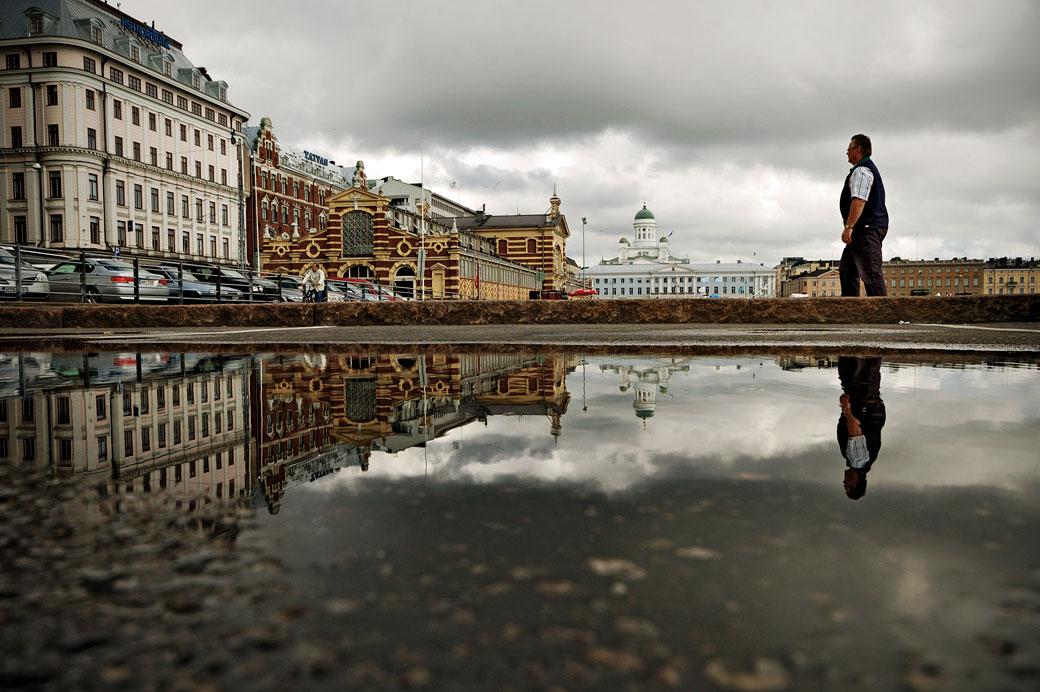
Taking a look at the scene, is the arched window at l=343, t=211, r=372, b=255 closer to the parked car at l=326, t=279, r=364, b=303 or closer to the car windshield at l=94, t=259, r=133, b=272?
the parked car at l=326, t=279, r=364, b=303

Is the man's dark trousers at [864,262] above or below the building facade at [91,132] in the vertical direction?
below

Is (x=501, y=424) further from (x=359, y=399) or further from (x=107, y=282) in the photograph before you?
(x=107, y=282)

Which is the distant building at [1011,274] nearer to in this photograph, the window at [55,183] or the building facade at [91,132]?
the building facade at [91,132]

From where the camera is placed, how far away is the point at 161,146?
49.2 metres

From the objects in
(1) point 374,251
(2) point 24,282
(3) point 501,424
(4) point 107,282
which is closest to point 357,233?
(1) point 374,251

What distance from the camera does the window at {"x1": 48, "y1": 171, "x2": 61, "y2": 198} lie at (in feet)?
140

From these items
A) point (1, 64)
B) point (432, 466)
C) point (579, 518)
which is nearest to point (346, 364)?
point (432, 466)

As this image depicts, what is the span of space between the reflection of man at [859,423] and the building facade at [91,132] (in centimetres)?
4905

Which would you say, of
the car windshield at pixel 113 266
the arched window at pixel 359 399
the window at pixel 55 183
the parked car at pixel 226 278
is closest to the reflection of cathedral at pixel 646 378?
the arched window at pixel 359 399

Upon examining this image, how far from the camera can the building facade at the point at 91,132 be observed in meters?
42.5

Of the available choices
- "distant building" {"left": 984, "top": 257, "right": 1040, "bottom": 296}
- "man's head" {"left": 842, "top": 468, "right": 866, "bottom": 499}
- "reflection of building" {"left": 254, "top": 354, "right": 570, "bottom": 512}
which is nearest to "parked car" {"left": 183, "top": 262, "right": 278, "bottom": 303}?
"reflection of building" {"left": 254, "top": 354, "right": 570, "bottom": 512}

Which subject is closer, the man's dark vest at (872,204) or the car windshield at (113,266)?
the man's dark vest at (872,204)

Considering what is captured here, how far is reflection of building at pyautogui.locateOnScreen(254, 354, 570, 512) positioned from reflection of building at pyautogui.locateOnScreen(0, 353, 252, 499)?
108 millimetres

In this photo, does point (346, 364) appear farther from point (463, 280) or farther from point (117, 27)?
point (117, 27)
